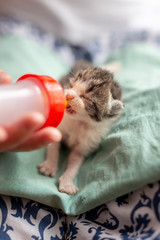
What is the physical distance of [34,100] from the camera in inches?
26.9

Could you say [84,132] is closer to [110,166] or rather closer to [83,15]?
[110,166]

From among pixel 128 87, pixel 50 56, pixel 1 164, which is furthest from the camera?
pixel 50 56

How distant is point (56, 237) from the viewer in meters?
0.71

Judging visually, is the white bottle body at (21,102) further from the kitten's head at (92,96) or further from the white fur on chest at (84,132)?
the white fur on chest at (84,132)

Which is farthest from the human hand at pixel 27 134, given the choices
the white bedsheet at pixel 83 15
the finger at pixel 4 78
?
the white bedsheet at pixel 83 15

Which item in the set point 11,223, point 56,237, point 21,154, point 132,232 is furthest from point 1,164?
point 132,232

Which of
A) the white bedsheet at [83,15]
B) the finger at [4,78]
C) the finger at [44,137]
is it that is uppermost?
the white bedsheet at [83,15]

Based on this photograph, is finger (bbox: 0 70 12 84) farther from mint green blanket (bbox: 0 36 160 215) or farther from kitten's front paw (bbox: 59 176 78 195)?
kitten's front paw (bbox: 59 176 78 195)

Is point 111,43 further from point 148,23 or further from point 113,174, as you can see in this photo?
point 113,174

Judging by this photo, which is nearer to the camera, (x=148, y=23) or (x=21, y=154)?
(x=21, y=154)

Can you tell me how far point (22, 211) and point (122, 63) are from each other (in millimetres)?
1262

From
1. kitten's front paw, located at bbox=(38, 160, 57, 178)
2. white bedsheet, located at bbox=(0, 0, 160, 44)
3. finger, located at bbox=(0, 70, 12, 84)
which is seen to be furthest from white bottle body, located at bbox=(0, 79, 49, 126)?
white bedsheet, located at bbox=(0, 0, 160, 44)

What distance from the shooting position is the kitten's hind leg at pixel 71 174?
30.5 inches

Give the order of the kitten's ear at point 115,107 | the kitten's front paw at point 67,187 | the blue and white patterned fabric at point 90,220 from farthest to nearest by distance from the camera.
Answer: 1. the kitten's ear at point 115,107
2. the kitten's front paw at point 67,187
3. the blue and white patterned fabric at point 90,220
